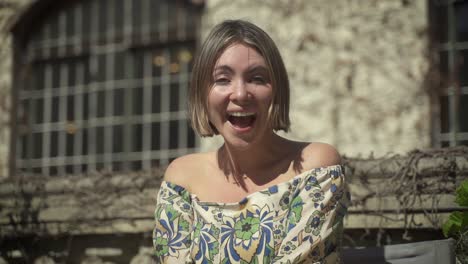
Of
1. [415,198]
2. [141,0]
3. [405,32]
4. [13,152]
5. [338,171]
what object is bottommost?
[13,152]

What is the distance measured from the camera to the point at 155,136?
22.0 ft

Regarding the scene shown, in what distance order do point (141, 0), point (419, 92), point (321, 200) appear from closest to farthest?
point (321, 200) < point (419, 92) < point (141, 0)

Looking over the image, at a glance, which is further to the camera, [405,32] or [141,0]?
[141,0]

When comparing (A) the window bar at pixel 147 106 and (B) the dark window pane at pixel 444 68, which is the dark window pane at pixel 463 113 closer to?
(B) the dark window pane at pixel 444 68

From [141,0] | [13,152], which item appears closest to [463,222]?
[141,0]

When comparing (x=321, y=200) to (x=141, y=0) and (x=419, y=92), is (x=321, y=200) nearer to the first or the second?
(x=419, y=92)

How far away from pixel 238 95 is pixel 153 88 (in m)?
4.85

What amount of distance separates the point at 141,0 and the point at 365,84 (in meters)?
2.50

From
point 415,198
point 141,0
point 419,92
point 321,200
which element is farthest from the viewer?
point 141,0

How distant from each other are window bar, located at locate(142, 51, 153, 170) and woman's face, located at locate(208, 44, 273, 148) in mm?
4670

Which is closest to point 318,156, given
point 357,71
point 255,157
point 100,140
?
point 255,157

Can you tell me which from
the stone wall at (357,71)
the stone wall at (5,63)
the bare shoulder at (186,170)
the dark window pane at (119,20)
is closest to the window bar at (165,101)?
the dark window pane at (119,20)

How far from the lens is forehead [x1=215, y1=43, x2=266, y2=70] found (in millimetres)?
2036

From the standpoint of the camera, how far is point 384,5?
5406 mm
